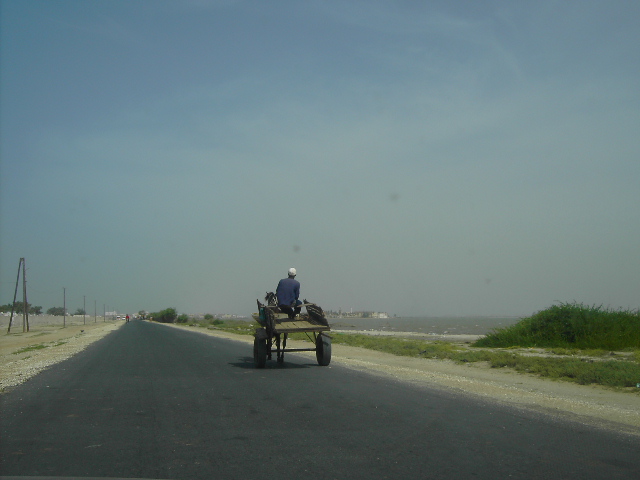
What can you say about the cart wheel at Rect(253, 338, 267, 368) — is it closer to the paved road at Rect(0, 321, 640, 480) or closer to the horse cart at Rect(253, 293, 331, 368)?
the horse cart at Rect(253, 293, 331, 368)

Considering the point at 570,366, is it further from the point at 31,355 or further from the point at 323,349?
the point at 31,355

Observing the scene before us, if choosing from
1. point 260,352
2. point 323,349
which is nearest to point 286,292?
point 260,352

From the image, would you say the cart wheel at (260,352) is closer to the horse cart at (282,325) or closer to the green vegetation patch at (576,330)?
the horse cart at (282,325)

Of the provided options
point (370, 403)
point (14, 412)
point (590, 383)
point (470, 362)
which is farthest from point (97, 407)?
point (470, 362)

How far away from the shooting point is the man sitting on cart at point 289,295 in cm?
1595

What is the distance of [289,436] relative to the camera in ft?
24.1

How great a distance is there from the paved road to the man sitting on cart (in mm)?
3860

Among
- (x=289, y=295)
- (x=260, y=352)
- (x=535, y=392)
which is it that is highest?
(x=289, y=295)

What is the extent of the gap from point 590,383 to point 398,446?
31.0ft

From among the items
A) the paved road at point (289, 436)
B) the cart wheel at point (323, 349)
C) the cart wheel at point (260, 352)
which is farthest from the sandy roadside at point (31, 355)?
the cart wheel at point (323, 349)

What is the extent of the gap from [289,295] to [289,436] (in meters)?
8.73

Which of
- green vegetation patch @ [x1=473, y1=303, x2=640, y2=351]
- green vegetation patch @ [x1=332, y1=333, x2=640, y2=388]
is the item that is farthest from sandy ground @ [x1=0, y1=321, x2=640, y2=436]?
green vegetation patch @ [x1=473, y1=303, x2=640, y2=351]

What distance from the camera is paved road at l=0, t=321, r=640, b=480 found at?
5.94 m

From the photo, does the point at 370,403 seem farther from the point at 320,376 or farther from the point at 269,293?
the point at 269,293
